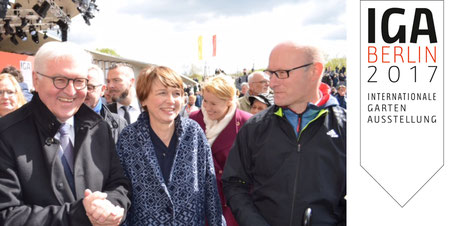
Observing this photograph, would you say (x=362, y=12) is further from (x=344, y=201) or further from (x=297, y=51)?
(x=344, y=201)

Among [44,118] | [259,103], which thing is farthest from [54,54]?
[259,103]

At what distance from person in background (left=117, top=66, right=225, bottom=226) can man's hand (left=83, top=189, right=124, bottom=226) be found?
350 mm

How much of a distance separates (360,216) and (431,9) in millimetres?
939

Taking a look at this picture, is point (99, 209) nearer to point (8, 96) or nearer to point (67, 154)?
point (67, 154)

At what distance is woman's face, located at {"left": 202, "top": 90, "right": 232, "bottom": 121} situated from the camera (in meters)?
2.83

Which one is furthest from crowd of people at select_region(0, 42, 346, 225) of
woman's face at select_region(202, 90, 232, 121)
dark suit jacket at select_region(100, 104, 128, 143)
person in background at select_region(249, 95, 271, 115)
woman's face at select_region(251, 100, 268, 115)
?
woman's face at select_region(251, 100, 268, 115)

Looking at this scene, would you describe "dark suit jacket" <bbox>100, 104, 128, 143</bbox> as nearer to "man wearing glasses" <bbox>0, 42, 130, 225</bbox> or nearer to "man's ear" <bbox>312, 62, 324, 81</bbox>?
"man wearing glasses" <bbox>0, 42, 130, 225</bbox>

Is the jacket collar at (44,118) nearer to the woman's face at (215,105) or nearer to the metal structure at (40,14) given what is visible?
the woman's face at (215,105)

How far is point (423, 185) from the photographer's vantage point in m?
1.53

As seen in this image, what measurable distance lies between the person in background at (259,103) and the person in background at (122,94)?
125cm

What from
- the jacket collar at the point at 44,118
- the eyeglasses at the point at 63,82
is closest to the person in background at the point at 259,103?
the eyeglasses at the point at 63,82

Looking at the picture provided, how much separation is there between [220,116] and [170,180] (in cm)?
103

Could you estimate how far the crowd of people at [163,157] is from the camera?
1.49m

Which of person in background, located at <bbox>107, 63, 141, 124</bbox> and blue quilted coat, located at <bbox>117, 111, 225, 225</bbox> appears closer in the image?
blue quilted coat, located at <bbox>117, 111, 225, 225</bbox>
